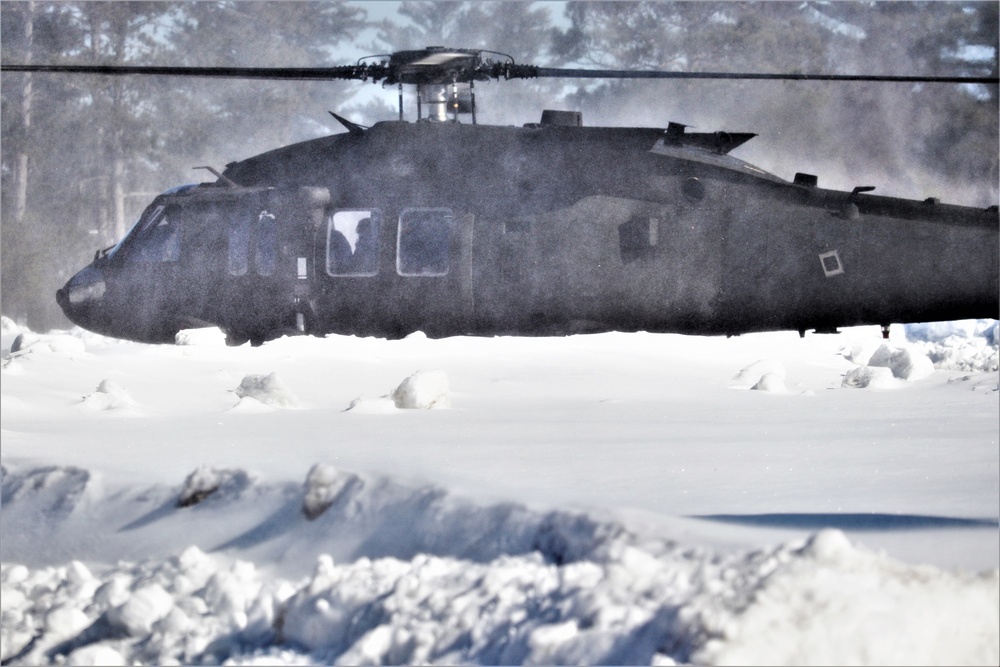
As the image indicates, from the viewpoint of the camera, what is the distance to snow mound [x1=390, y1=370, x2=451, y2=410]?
3.72 metres

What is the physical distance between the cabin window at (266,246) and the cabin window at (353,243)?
0.29m

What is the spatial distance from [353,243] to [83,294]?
1703 millimetres

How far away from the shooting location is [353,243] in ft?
17.4

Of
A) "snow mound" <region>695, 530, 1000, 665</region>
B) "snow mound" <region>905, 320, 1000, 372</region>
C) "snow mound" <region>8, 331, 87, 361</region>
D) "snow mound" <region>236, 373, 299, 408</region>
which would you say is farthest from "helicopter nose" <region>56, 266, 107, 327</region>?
"snow mound" <region>695, 530, 1000, 665</region>

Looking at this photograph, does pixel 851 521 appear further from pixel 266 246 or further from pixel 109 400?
pixel 266 246

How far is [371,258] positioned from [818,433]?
8.95 feet

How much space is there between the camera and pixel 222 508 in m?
2.51

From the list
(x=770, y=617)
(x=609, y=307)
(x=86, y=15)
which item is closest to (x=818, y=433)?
(x=770, y=617)

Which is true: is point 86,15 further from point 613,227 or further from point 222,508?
point 222,508

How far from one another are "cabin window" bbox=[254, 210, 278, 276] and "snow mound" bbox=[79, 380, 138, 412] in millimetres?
1576

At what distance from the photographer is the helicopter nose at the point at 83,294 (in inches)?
229

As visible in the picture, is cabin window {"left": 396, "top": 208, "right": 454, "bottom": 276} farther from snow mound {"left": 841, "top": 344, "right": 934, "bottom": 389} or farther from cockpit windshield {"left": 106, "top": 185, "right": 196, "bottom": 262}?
snow mound {"left": 841, "top": 344, "right": 934, "bottom": 389}

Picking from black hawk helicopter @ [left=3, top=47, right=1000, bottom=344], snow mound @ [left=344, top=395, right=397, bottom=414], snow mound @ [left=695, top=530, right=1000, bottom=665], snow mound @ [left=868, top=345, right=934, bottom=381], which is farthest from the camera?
black hawk helicopter @ [left=3, top=47, right=1000, bottom=344]

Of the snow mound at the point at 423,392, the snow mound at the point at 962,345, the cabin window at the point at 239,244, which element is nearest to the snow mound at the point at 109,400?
the snow mound at the point at 423,392
